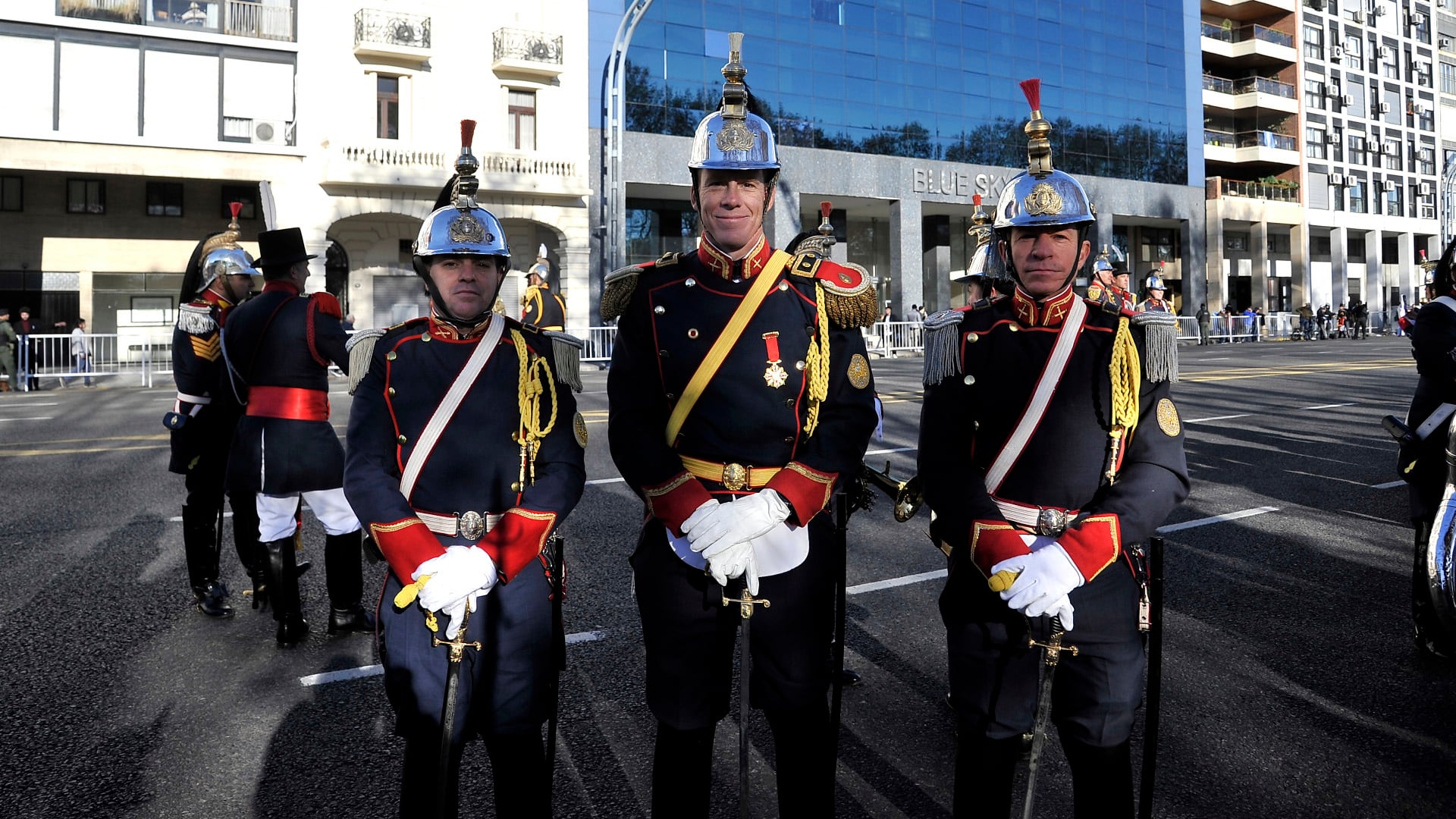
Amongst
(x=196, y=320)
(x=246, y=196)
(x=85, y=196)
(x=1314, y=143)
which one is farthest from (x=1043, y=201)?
(x=1314, y=143)

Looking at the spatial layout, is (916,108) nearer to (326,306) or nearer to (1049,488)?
(326,306)

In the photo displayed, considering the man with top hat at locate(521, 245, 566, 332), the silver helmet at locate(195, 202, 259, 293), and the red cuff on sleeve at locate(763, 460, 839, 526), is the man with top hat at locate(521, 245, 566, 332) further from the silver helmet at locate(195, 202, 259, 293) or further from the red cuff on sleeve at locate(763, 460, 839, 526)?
the red cuff on sleeve at locate(763, 460, 839, 526)

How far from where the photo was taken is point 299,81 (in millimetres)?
30547

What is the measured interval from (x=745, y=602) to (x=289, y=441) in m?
3.62

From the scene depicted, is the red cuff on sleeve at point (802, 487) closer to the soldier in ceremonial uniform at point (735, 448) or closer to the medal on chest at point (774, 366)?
the soldier in ceremonial uniform at point (735, 448)

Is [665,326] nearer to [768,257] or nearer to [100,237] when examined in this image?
[768,257]

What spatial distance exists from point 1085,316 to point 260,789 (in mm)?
3382

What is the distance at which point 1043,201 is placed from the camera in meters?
2.88

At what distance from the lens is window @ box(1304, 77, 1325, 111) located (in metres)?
58.5

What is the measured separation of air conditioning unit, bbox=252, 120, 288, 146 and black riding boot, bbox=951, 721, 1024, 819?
32575 mm

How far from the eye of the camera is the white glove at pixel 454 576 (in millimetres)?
2875

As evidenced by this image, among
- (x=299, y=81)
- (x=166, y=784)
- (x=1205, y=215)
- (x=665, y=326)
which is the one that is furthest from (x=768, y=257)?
(x=1205, y=215)

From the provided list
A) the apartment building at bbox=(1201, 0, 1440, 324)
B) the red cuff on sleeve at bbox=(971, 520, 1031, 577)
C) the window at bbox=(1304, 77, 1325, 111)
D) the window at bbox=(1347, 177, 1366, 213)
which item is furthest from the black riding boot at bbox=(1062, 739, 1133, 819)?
the window at bbox=(1347, 177, 1366, 213)

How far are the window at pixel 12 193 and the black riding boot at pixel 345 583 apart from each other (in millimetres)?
32444
